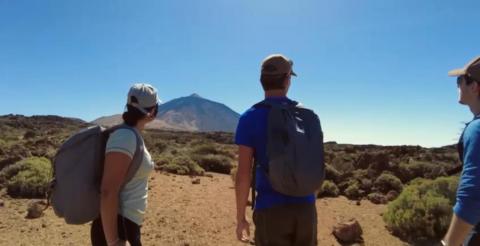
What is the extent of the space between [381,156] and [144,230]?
12061mm

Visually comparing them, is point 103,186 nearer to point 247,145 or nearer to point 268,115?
point 247,145

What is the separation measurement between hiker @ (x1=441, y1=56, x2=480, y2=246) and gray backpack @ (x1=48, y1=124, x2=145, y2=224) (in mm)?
1812

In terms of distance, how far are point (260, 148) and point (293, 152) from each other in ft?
0.84

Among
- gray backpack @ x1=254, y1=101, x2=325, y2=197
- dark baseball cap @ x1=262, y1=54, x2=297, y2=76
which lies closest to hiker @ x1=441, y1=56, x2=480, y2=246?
gray backpack @ x1=254, y1=101, x2=325, y2=197

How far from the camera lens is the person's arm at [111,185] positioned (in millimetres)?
2438

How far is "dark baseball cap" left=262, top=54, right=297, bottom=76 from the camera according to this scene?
2717 millimetres

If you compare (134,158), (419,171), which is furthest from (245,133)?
(419,171)

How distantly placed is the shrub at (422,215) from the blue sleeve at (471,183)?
6.19 m

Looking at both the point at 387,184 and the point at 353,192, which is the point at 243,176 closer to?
the point at 353,192

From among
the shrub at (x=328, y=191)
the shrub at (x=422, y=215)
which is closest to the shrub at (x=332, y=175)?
the shrub at (x=328, y=191)

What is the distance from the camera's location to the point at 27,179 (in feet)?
33.5

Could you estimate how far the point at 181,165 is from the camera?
49.2 ft

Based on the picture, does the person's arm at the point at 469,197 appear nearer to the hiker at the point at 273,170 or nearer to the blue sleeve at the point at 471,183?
the blue sleeve at the point at 471,183

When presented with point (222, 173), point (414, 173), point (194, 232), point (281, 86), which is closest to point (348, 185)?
point (414, 173)
